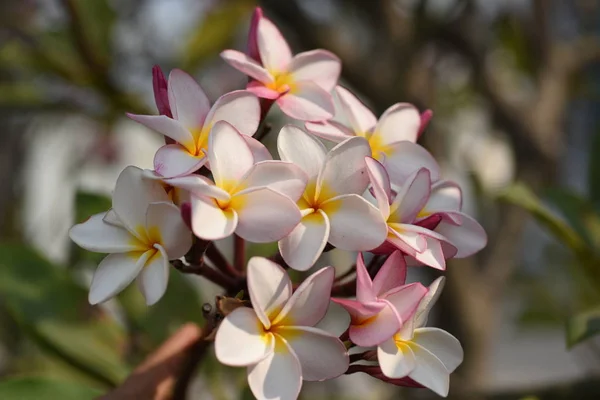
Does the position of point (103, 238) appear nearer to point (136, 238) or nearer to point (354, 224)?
point (136, 238)

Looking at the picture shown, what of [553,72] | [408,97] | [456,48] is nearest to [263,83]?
[408,97]

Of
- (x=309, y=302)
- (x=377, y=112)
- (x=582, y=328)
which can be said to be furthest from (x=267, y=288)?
→ (x=377, y=112)

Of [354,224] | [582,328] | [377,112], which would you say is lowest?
[377,112]

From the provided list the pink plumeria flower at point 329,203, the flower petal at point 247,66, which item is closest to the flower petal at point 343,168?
the pink plumeria flower at point 329,203

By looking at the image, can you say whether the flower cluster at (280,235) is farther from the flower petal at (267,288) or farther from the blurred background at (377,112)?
the blurred background at (377,112)

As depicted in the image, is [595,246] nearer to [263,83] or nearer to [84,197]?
[263,83]
